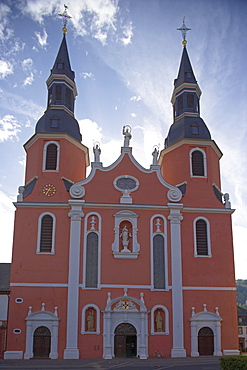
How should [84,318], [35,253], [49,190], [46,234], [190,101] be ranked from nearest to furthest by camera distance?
[84,318], [35,253], [46,234], [49,190], [190,101]

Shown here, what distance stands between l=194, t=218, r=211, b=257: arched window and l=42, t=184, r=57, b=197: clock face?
401 inches

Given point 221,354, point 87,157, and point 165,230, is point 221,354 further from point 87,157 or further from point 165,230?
point 87,157

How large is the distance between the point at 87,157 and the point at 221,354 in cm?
1782

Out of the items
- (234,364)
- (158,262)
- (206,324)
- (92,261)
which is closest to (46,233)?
(92,261)

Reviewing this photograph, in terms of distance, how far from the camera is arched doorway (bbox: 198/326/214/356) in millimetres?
29344

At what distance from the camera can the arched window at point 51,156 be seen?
32656mm

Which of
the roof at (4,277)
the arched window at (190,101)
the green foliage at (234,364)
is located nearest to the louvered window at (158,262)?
the roof at (4,277)

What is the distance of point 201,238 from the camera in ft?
104

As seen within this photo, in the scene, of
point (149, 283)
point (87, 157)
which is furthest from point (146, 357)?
point (87, 157)

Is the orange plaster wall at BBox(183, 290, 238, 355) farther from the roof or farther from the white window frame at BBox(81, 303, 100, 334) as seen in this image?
the roof

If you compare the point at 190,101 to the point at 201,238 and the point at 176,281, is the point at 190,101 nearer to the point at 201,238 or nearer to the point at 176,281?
the point at 201,238

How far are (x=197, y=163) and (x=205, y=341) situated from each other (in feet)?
41.3

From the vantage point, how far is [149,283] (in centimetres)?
3003

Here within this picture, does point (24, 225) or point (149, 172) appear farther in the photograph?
point (149, 172)
